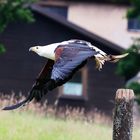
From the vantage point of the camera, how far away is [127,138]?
222 inches

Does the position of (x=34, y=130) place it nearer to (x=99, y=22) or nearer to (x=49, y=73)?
(x=49, y=73)

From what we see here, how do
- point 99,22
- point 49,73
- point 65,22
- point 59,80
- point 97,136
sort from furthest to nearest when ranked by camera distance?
point 99,22 < point 65,22 < point 97,136 < point 49,73 < point 59,80

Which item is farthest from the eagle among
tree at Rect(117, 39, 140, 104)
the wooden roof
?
the wooden roof

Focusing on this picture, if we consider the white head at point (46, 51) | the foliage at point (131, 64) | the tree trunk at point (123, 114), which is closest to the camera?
the white head at point (46, 51)

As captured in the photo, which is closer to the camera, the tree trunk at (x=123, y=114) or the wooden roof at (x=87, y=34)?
the tree trunk at (x=123, y=114)

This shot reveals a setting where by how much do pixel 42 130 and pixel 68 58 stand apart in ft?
17.0

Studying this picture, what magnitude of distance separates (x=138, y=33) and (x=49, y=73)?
85.1 feet

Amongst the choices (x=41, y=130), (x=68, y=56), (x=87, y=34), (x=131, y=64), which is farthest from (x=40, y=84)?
(x=87, y=34)

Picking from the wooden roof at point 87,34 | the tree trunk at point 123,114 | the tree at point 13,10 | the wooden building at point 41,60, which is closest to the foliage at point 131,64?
the tree at point 13,10

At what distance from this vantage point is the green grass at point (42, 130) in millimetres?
9352

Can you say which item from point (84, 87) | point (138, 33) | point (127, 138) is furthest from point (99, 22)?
point (127, 138)

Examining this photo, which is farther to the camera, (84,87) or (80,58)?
(84,87)

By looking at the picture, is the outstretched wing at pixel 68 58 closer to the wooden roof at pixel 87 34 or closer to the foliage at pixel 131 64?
the foliage at pixel 131 64

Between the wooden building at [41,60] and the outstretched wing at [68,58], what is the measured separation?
1789cm
